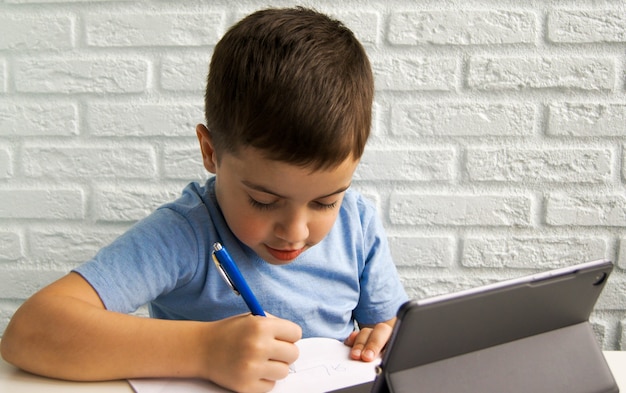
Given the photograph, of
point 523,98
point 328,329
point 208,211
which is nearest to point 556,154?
point 523,98

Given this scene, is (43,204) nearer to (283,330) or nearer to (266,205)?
(266,205)

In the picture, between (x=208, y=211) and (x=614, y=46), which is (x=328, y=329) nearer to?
(x=208, y=211)

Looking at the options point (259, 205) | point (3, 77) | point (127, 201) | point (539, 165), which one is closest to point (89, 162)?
point (127, 201)

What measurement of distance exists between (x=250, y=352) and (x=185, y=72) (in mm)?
681

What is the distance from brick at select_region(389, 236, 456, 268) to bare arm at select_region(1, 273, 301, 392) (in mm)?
580

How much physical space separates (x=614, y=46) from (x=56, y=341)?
1.00 meters

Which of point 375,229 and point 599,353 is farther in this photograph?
point 375,229

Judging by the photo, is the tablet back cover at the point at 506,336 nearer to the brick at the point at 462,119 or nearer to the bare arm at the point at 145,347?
the bare arm at the point at 145,347

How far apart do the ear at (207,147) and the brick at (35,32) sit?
1.60 ft

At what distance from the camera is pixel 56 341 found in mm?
643

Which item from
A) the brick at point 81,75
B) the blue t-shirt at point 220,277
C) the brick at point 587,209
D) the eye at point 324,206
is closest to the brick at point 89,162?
the brick at point 81,75

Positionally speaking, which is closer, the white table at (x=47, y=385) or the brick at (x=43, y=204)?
the white table at (x=47, y=385)

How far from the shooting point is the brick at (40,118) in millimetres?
1185

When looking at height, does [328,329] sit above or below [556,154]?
below
